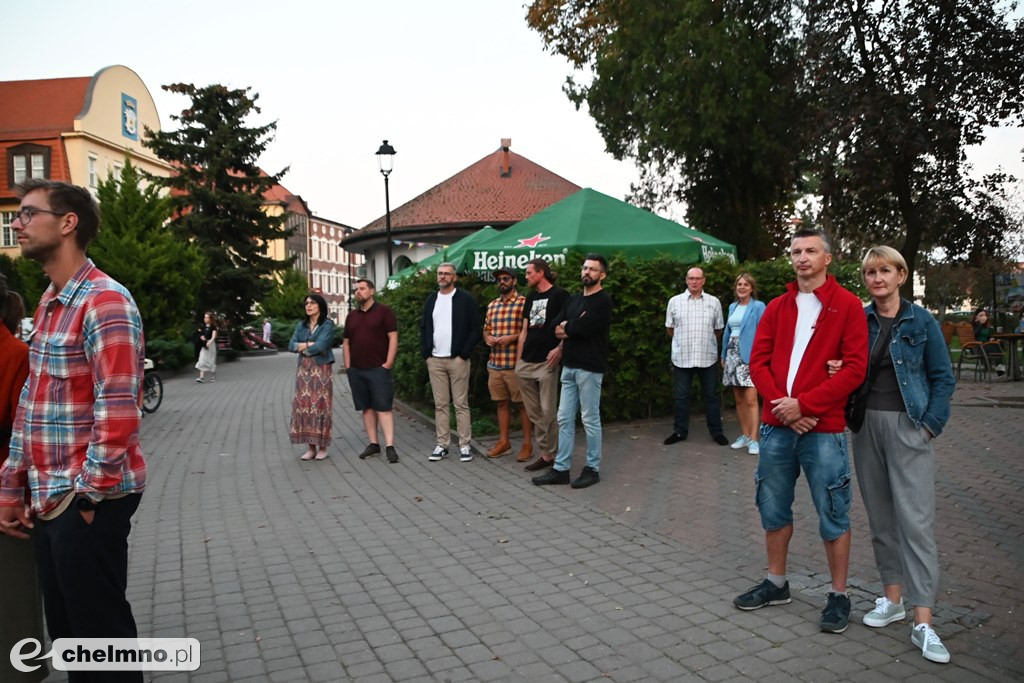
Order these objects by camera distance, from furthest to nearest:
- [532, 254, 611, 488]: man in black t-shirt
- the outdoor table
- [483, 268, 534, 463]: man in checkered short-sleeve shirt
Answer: the outdoor table < [483, 268, 534, 463]: man in checkered short-sleeve shirt < [532, 254, 611, 488]: man in black t-shirt

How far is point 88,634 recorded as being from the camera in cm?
295

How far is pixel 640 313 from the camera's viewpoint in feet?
36.2

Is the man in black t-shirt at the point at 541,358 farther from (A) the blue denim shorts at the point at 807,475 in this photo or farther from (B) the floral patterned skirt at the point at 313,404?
(A) the blue denim shorts at the point at 807,475

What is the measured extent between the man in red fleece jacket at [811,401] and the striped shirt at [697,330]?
16.9 feet

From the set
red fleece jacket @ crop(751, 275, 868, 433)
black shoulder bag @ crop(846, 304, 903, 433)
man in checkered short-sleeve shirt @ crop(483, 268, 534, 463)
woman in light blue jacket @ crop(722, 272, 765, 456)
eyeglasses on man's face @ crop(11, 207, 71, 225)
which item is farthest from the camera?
man in checkered short-sleeve shirt @ crop(483, 268, 534, 463)

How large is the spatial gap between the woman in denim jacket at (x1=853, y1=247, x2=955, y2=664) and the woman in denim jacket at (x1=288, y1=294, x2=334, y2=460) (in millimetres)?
6769

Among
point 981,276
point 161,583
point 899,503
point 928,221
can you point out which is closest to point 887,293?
point 899,503

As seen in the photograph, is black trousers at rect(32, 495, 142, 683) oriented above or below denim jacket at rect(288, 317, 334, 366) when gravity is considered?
below

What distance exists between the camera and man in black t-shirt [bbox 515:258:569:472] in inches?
331

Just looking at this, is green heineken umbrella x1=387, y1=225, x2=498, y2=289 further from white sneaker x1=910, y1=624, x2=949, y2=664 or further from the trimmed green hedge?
white sneaker x1=910, y1=624, x2=949, y2=664

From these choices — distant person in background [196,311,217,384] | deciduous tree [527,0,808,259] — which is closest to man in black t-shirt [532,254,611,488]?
deciduous tree [527,0,808,259]

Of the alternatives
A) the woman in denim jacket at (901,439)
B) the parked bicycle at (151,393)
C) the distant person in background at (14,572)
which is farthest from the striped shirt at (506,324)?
the parked bicycle at (151,393)

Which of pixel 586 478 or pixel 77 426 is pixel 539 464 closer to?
pixel 586 478

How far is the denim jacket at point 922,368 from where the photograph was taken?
162 inches
